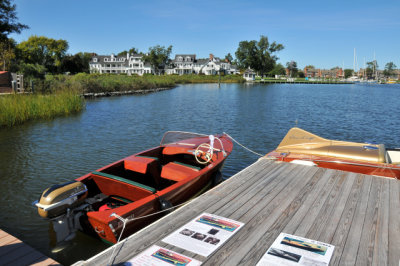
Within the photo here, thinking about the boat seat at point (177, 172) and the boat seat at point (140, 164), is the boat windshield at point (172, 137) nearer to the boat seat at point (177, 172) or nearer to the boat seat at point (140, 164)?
the boat seat at point (177, 172)

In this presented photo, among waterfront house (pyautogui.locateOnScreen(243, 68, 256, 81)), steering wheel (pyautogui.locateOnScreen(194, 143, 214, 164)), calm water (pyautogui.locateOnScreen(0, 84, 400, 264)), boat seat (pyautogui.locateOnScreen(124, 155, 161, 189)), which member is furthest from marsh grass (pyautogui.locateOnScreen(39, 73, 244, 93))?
waterfront house (pyautogui.locateOnScreen(243, 68, 256, 81))

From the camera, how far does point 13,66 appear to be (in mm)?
33906

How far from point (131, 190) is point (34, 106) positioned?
14481mm

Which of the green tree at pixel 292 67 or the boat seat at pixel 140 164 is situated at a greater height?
the green tree at pixel 292 67

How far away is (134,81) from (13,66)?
15.3 metres

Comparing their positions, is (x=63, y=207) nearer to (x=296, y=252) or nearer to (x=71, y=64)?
(x=296, y=252)

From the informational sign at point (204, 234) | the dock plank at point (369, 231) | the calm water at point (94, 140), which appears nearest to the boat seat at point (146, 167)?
the calm water at point (94, 140)

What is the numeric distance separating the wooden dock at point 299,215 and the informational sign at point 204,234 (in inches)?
3.3

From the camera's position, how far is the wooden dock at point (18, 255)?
3.75m

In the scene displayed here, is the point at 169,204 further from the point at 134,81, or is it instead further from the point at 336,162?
the point at 134,81

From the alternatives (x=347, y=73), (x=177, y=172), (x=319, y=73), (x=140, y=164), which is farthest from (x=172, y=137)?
(x=347, y=73)

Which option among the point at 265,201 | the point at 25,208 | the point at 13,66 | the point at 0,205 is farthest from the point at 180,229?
the point at 13,66

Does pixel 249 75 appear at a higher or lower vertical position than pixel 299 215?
higher

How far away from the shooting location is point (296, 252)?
3217 millimetres
